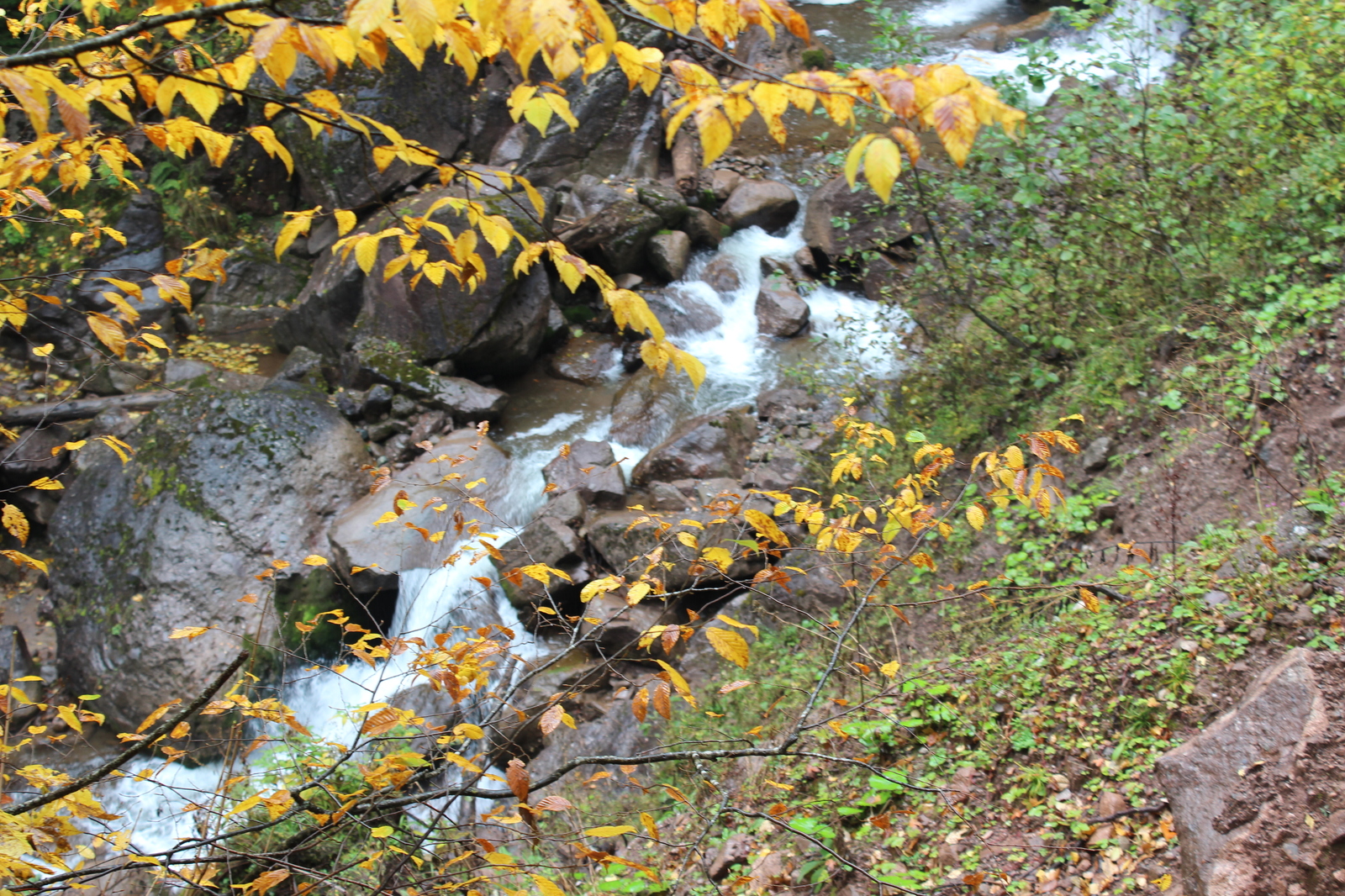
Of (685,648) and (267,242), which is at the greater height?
(267,242)

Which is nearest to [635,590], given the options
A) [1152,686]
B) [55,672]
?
[1152,686]

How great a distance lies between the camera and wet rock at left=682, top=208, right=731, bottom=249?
35.7ft

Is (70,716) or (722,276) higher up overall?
(70,716)

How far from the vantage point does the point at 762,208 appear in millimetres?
11055

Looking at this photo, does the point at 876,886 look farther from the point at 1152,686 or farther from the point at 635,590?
the point at 635,590

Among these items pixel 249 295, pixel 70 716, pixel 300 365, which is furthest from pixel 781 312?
pixel 70 716

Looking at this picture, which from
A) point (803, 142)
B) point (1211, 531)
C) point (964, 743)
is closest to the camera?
point (964, 743)

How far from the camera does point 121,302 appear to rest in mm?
2533

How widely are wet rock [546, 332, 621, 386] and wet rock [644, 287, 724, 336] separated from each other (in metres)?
0.71

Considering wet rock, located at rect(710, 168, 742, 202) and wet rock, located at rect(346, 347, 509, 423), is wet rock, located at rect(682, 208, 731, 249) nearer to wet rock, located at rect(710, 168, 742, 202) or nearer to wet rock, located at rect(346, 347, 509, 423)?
wet rock, located at rect(710, 168, 742, 202)

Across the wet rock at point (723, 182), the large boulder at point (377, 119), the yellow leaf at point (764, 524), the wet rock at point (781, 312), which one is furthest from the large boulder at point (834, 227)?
the yellow leaf at point (764, 524)

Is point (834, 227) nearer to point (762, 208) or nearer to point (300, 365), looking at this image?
point (762, 208)

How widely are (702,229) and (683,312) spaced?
1.58 metres

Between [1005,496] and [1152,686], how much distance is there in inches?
41.2
